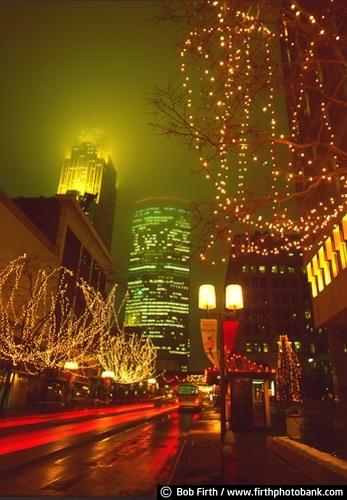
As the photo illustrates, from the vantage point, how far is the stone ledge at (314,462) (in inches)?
237

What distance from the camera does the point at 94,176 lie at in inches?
4286

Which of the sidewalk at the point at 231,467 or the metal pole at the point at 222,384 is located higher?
the metal pole at the point at 222,384

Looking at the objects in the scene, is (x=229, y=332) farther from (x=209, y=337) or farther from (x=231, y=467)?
(x=231, y=467)

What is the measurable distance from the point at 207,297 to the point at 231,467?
6107mm

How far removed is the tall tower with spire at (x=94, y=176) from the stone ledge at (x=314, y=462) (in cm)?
8980

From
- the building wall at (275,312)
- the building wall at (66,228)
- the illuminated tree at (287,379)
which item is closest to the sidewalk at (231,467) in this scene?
the building wall at (66,228)

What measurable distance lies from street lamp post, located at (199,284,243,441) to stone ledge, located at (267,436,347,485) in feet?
5.25

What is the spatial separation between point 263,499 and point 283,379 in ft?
125

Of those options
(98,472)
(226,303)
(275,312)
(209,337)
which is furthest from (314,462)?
(275,312)

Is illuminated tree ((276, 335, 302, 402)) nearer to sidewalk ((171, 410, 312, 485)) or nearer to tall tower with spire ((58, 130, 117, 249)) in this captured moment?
sidewalk ((171, 410, 312, 485))

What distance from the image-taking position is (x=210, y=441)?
466 inches

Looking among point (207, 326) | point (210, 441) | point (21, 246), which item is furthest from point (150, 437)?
A: point (21, 246)

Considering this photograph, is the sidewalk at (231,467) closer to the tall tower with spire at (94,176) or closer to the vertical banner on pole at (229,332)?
the vertical banner on pole at (229,332)

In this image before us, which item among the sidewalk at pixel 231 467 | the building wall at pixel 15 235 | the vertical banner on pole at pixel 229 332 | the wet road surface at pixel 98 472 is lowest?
the wet road surface at pixel 98 472
